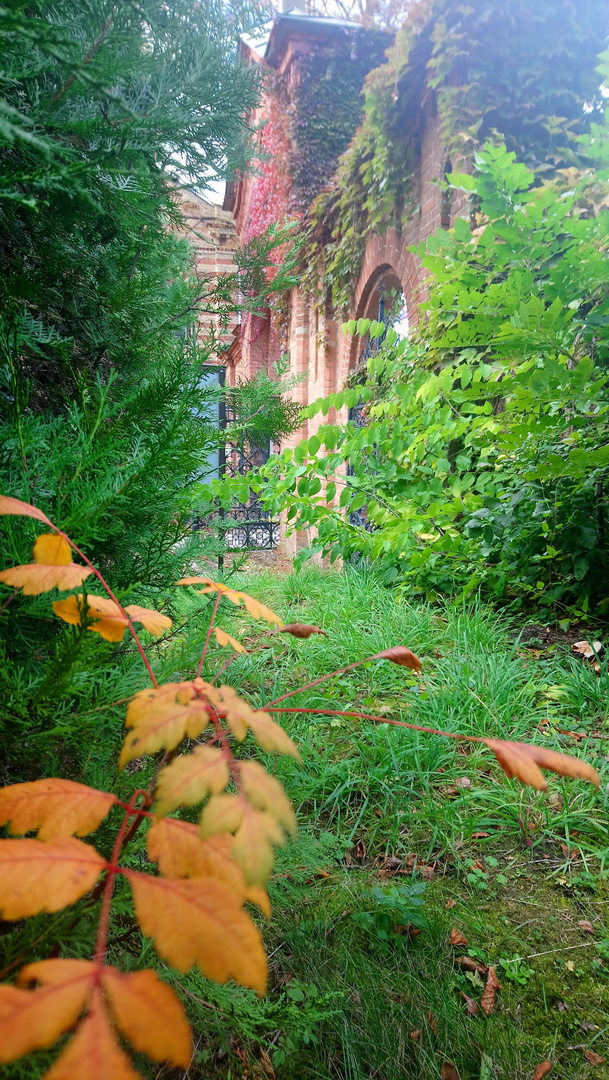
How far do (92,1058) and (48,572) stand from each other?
523 mm

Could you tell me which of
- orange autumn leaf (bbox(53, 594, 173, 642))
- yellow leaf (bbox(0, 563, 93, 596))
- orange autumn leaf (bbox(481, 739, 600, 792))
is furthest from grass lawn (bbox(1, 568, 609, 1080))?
orange autumn leaf (bbox(481, 739, 600, 792))

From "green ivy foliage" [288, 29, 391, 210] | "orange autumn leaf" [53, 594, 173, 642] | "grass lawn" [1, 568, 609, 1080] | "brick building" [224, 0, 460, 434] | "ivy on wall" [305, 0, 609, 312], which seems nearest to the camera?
"orange autumn leaf" [53, 594, 173, 642]

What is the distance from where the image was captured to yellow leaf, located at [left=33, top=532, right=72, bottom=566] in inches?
30.3

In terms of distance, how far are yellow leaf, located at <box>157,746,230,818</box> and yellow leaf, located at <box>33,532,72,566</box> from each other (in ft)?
1.22

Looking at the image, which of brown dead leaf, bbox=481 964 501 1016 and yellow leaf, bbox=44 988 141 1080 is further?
brown dead leaf, bbox=481 964 501 1016

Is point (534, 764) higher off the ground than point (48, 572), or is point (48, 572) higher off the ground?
point (48, 572)

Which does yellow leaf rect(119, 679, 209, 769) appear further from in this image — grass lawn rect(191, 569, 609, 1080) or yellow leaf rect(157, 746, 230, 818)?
grass lawn rect(191, 569, 609, 1080)

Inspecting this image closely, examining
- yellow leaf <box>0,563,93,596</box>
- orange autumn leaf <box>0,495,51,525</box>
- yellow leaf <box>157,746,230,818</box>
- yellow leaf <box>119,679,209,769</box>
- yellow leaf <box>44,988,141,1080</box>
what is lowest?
yellow leaf <box>44,988,141,1080</box>

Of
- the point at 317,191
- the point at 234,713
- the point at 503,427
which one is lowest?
Result: the point at 234,713

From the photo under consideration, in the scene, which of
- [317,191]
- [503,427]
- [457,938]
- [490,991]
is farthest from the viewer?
[317,191]

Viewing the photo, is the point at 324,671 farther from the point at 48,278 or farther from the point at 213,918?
the point at 213,918

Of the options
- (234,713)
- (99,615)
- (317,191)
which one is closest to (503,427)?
(99,615)

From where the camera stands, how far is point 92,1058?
36 cm

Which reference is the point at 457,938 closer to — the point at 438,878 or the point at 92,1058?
the point at 438,878
